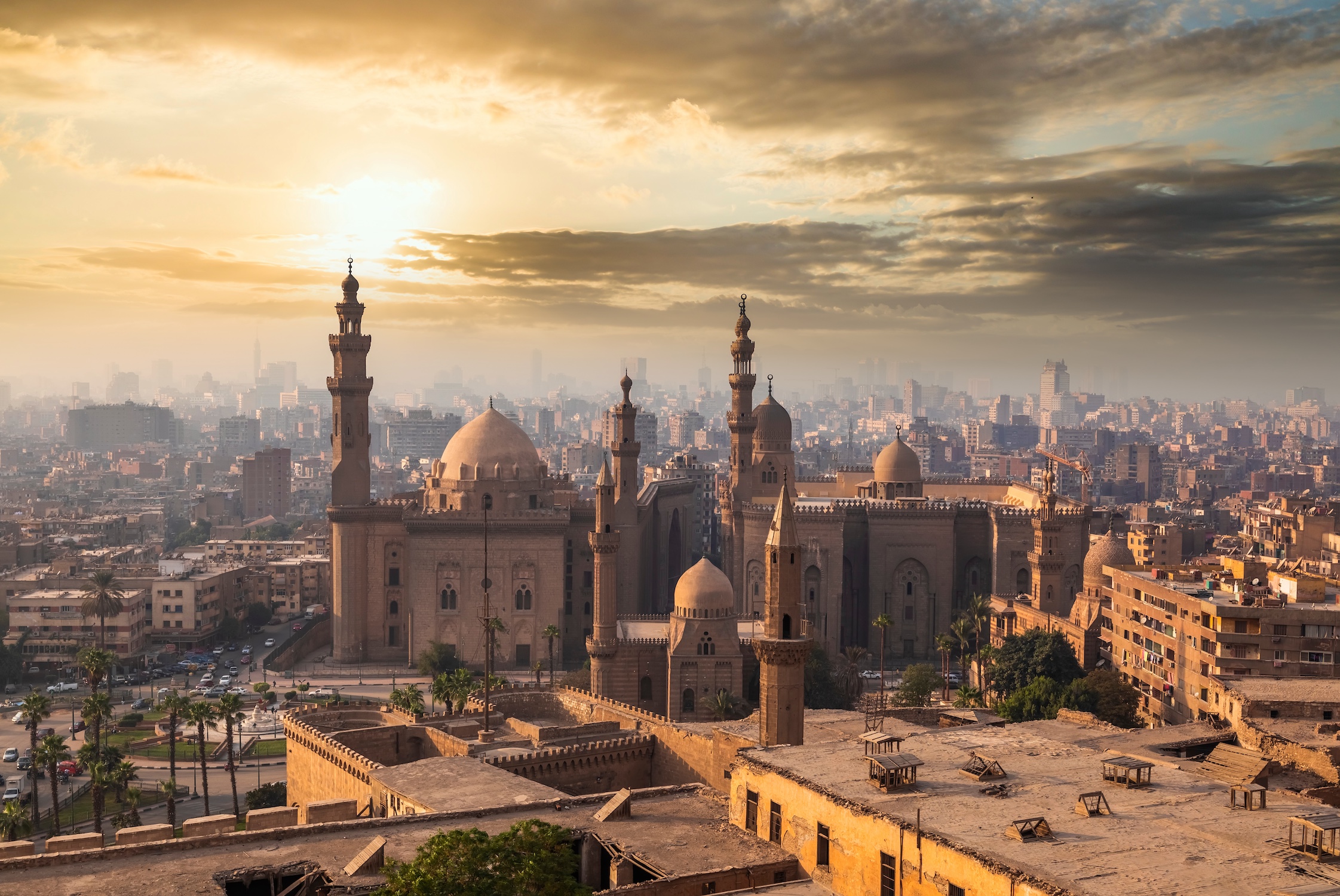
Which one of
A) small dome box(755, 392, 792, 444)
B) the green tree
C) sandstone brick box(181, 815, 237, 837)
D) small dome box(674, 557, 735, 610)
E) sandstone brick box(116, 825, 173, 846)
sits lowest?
the green tree

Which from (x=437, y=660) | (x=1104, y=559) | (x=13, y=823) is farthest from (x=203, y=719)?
(x=1104, y=559)

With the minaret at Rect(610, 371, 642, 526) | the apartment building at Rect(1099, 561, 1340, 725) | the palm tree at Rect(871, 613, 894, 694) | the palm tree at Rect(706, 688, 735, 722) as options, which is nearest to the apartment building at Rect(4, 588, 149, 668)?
the minaret at Rect(610, 371, 642, 526)

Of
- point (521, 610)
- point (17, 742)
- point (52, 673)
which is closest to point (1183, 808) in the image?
point (521, 610)

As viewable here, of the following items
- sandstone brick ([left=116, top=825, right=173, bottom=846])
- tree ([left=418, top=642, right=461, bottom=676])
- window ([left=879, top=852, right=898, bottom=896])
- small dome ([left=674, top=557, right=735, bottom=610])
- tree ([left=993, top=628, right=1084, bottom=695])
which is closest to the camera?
window ([left=879, top=852, right=898, bottom=896])

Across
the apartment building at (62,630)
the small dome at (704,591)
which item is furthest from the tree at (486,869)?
the apartment building at (62,630)

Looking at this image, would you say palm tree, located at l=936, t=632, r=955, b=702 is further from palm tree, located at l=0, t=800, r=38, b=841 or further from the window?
A: palm tree, located at l=0, t=800, r=38, b=841

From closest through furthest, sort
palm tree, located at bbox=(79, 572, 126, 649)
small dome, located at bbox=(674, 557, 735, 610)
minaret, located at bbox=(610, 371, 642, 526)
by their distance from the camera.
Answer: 1. small dome, located at bbox=(674, 557, 735, 610)
2. minaret, located at bbox=(610, 371, 642, 526)
3. palm tree, located at bbox=(79, 572, 126, 649)
